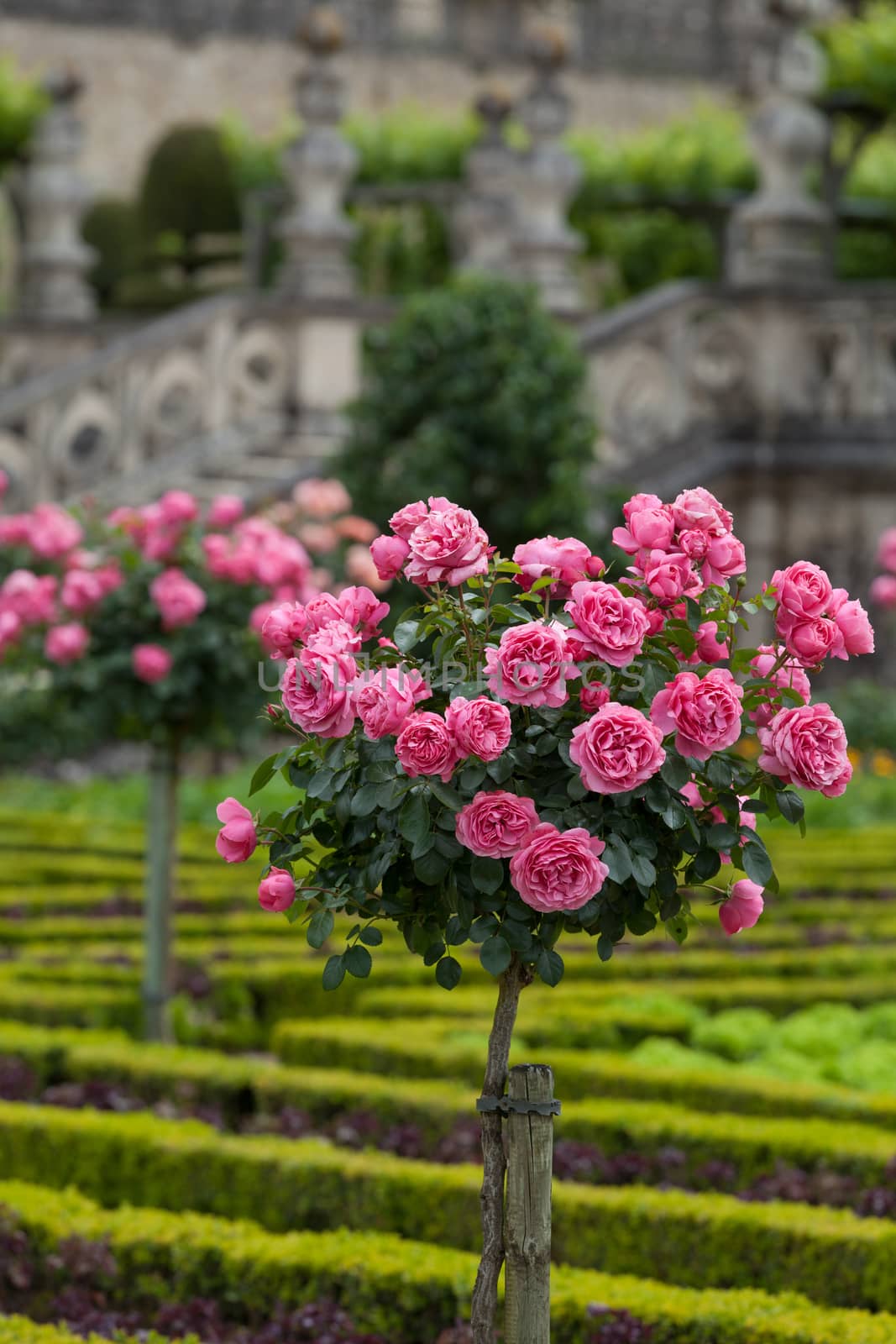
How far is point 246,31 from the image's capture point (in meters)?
32.1

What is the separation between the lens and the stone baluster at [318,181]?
15711mm

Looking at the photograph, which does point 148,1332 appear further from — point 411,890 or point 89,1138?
point 411,890

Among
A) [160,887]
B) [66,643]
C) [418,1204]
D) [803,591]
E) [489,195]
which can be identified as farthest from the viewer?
[489,195]

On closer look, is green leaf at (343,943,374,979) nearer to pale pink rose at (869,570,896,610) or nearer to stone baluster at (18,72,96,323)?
pale pink rose at (869,570,896,610)

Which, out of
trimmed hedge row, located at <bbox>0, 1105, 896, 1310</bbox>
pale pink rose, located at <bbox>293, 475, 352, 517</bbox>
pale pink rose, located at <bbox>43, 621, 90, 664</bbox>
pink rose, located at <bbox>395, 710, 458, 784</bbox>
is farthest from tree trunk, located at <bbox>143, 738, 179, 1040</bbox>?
Result: pink rose, located at <bbox>395, 710, 458, 784</bbox>

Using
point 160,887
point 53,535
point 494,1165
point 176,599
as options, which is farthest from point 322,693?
point 160,887

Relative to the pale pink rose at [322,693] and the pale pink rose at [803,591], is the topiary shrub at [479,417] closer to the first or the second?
the pale pink rose at [803,591]

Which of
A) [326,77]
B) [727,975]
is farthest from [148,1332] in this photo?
[326,77]

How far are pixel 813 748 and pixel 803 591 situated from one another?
0.83 ft

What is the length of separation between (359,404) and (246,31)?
69.1 ft

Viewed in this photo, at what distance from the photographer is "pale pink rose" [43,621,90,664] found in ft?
23.2

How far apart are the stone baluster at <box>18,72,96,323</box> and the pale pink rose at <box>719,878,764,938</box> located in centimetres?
1540

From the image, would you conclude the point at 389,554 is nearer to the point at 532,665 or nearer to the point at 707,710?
the point at 532,665

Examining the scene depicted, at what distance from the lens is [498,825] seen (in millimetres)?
3443
